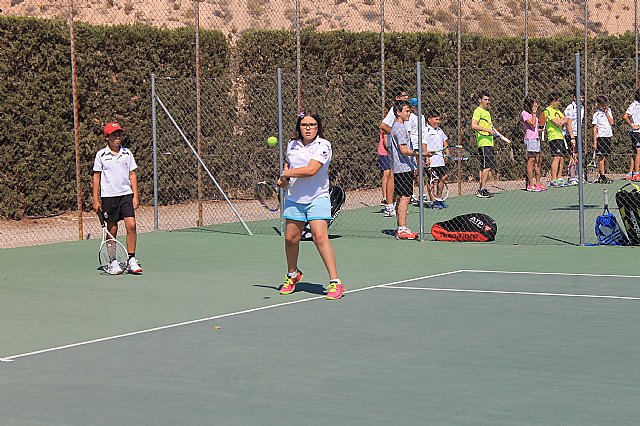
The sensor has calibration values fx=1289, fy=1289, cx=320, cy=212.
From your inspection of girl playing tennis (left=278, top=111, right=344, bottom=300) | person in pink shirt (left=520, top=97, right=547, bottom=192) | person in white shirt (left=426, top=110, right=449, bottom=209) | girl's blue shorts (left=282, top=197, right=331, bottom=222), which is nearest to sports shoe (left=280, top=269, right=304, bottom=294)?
girl playing tennis (left=278, top=111, right=344, bottom=300)

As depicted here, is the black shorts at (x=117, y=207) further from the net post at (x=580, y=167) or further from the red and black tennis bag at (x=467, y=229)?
the net post at (x=580, y=167)

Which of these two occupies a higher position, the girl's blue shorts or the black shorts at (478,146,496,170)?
the black shorts at (478,146,496,170)

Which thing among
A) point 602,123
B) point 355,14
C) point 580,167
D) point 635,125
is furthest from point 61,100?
point 355,14

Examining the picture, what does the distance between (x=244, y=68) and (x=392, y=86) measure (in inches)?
102

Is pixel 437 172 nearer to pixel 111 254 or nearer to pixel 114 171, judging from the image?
pixel 114 171

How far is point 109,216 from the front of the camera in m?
13.2

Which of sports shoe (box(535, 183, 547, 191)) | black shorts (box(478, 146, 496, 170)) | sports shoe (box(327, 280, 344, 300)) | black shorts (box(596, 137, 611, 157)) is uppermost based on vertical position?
black shorts (box(596, 137, 611, 157))

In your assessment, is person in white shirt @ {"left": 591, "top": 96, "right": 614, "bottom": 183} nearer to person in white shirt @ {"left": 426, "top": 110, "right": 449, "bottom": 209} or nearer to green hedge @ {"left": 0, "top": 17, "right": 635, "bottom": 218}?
green hedge @ {"left": 0, "top": 17, "right": 635, "bottom": 218}

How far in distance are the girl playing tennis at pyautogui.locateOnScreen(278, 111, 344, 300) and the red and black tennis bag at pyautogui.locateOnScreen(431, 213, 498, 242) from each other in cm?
455

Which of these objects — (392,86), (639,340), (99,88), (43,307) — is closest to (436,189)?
(392,86)

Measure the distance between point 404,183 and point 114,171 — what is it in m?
3.91

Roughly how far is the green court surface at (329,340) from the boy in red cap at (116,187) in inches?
14.8

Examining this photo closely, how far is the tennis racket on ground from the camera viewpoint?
22.8 m

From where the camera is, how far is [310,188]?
11000 mm
